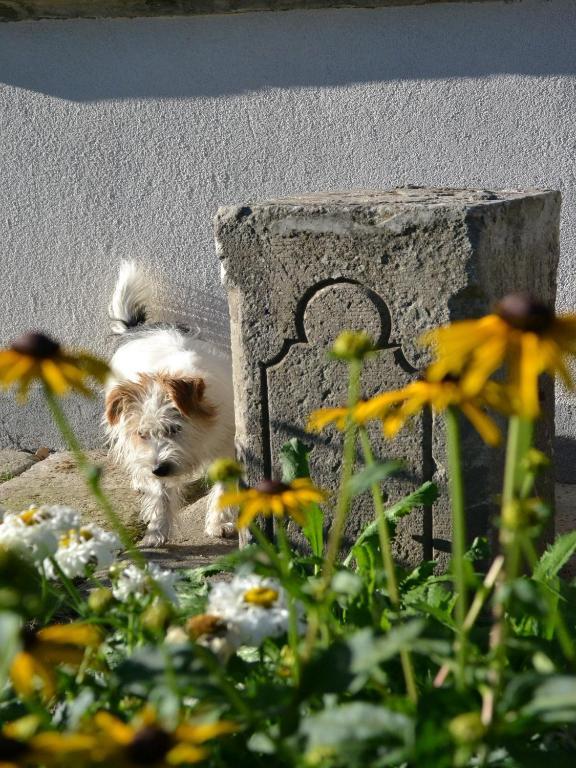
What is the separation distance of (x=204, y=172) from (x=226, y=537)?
1928mm

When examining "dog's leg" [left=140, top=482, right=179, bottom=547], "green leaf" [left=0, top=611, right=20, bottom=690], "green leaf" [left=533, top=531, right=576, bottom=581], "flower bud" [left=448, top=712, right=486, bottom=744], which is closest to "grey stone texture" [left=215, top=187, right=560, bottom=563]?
"green leaf" [left=533, top=531, right=576, bottom=581]

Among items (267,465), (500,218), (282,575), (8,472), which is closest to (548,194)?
(500,218)

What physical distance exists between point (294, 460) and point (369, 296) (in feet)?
1.84

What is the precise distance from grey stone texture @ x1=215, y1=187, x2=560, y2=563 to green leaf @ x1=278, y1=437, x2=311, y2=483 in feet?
0.80

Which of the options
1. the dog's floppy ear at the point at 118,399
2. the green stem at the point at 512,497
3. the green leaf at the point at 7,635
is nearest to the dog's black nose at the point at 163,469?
the dog's floppy ear at the point at 118,399

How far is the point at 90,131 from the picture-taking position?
5699 millimetres

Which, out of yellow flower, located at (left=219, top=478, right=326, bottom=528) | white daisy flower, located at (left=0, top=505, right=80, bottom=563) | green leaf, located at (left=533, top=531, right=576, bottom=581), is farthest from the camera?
green leaf, located at (left=533, top=531, right=576, bottom=581)

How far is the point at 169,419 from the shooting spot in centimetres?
464

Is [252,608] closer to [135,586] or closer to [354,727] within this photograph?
[135,586]

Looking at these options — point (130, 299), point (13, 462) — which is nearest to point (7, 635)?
point (130, 299)

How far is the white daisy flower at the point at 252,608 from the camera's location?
1636mm

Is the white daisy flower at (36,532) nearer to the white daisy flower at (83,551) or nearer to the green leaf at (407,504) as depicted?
the white daisy flower at (83,551)

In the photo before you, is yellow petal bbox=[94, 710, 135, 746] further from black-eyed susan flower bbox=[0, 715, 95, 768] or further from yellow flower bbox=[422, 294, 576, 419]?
yellow flower bbox=[422, 294, 576, 419]

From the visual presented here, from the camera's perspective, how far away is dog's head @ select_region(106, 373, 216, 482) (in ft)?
15.2
